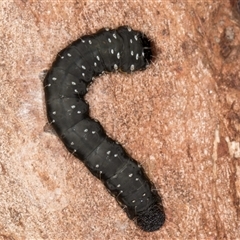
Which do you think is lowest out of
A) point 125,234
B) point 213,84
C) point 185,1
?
point 125,234

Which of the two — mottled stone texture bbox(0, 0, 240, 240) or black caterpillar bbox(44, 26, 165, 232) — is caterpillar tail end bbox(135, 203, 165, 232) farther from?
mottled stone texture bbox(0, 0, 240, 240)

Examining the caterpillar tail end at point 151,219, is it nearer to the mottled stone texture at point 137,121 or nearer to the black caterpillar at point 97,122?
the black caterpillar at point 97,122

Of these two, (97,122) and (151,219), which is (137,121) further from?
(151,219)

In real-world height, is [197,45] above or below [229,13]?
below

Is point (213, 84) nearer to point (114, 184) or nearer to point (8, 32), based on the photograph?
point (114, 184)

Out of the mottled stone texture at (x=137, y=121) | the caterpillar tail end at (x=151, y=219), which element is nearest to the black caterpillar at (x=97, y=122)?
the caterpillar tail end at (x=151, y=219)

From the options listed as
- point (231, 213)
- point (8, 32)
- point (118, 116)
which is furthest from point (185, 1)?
point (231, 213)
